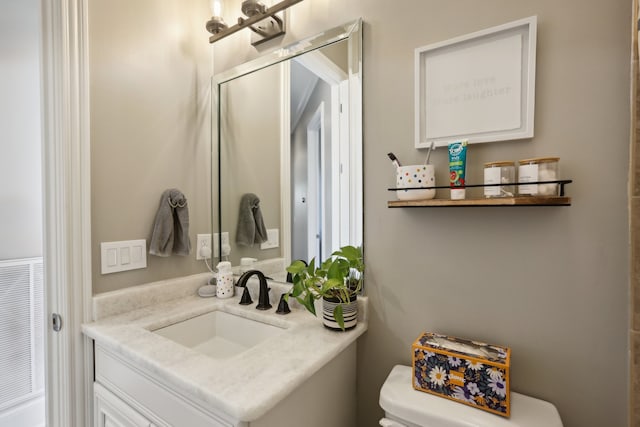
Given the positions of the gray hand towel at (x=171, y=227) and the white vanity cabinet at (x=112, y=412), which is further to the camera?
the gray hand towel at (x=171, y=227)

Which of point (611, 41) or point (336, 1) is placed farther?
point (336, 1)

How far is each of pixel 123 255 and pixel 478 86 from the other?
52.9 inches

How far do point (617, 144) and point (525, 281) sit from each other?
389 mm

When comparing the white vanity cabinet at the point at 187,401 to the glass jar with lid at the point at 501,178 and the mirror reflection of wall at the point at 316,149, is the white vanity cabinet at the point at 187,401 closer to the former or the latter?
the mirror reflection of wall at the point at 316,149

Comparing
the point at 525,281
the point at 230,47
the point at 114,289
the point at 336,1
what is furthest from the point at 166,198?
the point at 525,281

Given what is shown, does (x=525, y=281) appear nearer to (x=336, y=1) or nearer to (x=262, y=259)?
(x=262, y=259)

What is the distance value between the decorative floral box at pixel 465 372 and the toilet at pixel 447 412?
0.06ft

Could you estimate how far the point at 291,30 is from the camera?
48.6 inches

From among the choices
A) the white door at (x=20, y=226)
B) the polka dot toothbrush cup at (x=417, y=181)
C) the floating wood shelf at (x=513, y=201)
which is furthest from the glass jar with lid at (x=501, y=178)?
the white door at (x=20, y=226)

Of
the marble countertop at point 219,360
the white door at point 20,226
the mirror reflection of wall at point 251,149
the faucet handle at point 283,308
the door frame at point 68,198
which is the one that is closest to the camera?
the marble countertop at point 219,360

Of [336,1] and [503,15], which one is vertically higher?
[336,1]

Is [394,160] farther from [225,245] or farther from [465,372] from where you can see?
[225,245]

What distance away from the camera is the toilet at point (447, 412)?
2.33ft

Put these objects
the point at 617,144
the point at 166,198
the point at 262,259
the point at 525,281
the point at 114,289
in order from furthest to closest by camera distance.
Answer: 1. the point at 262,259
2. the point at 166,198
3. the point at 114,289
4. the point at 525,281
5. the point at 617,144
